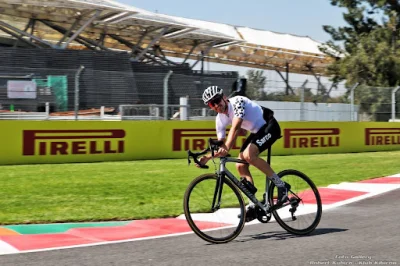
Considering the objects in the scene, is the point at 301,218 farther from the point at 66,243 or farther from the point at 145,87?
the point at 145,87

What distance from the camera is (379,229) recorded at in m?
7.24

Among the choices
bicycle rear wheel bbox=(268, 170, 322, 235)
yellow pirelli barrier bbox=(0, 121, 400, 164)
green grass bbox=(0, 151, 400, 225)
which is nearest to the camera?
bicycle rear wheel bbox=(268, 170, 322, 235)

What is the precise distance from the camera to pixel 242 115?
6.40m

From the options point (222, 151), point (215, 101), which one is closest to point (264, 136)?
point (222, 151)

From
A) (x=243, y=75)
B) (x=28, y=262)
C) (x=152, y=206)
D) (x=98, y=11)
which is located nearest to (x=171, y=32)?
(x=98, y=11)

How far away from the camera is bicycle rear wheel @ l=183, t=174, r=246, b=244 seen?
623 cm

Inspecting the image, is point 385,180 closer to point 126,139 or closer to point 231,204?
→ point 126,139

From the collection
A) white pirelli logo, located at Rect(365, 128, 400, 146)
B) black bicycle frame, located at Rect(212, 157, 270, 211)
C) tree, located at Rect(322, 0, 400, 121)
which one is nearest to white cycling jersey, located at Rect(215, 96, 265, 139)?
black bicycle frame, located at Rect(212, 157, 270, 211)

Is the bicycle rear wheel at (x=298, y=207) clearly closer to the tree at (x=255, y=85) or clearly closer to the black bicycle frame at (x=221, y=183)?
the black bicycle frame at (x=221, y=183)

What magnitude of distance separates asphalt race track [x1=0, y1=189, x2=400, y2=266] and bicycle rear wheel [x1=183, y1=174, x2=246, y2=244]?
0.13 meters

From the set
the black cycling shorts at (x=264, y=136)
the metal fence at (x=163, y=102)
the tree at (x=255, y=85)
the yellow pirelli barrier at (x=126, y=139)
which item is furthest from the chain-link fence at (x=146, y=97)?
the black cycling shorts at (x=264, y=136)

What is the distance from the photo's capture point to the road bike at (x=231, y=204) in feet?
20.5

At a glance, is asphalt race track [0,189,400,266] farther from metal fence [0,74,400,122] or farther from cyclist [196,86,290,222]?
metal fence [0,74,400,122]

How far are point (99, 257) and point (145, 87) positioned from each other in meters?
12.4
